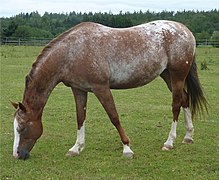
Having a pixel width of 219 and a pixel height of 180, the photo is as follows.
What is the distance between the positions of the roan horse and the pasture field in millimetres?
284

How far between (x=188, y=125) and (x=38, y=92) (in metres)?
2.93

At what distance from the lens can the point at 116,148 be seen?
686 centimetres

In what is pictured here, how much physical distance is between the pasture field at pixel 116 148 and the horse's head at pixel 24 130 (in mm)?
165

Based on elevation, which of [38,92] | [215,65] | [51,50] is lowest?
[215,65]

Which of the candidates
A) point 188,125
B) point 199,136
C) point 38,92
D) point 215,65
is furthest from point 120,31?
point 215,65

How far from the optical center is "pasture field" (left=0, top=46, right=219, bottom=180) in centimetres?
555

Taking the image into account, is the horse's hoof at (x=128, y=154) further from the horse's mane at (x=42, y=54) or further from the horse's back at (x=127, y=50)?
the horse's mane at (x=42, y=54)

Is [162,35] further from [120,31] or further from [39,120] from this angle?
[39,120]

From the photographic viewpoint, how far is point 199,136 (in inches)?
305

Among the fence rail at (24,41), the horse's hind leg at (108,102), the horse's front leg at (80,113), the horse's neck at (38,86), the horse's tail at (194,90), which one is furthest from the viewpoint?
the fence rail at (24,41)

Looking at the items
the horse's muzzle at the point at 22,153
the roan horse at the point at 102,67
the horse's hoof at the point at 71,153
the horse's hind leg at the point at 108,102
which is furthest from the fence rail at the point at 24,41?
the horse's muzzle at the point at 22,153

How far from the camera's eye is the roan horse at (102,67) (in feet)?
19.7

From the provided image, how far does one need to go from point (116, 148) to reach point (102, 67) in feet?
5.13

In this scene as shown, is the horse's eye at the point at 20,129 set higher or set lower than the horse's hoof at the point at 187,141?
higher
